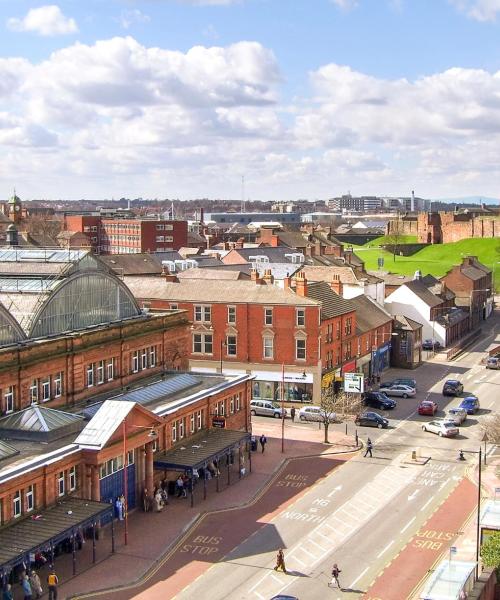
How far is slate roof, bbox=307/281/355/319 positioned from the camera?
77.0 m

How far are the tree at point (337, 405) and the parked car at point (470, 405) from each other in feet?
29.5

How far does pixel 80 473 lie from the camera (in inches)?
1658

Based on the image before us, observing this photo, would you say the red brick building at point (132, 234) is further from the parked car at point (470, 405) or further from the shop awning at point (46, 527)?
the shop awning at point (46, 527)

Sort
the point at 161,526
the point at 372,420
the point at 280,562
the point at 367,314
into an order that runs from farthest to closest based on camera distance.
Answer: the point at 367,314 < the point at 372,420 < the point at 161,526 < the point at 280,562

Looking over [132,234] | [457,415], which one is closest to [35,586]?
[457,415]

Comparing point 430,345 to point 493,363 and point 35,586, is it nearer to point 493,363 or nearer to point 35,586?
point 493,363

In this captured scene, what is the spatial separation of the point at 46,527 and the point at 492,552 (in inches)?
757

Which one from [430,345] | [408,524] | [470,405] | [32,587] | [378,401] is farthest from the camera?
[430,345]

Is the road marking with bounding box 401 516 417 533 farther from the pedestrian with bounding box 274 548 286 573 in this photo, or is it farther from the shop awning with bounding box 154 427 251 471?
the shop awning with bounding box 154 427 251 471

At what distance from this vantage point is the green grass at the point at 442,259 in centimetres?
17162

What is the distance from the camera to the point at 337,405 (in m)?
68.5

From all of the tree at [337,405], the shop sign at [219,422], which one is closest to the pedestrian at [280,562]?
the shop sign at [219,422]

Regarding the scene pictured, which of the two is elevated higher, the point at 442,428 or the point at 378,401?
the point at 378,401

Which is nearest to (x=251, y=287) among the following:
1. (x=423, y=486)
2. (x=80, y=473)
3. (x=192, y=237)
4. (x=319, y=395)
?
(x=319, y=395)
